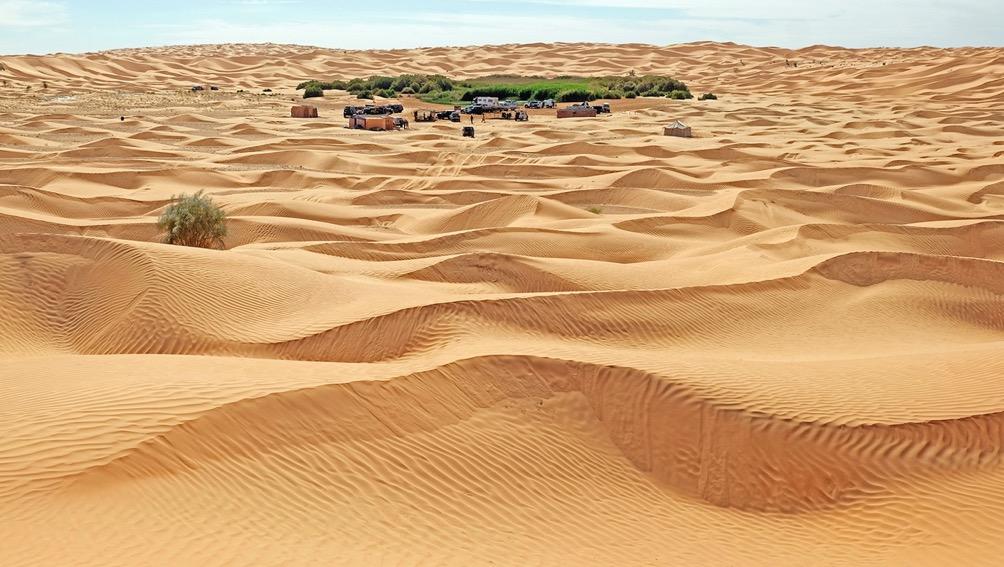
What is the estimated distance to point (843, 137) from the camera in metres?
40.2

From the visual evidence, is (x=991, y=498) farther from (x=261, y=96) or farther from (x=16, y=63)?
(x=16, y=63)

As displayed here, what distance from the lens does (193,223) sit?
1795 cm

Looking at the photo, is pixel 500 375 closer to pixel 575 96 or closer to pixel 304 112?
pixel 304 112

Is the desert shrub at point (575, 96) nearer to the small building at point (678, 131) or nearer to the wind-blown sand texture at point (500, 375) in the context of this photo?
the small building at point (678, 131)

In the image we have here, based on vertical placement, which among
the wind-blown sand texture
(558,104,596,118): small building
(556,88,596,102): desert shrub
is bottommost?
the wind-blown sand texture

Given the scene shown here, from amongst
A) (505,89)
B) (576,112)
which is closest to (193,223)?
(576,112)

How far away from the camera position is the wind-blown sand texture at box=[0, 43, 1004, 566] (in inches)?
281

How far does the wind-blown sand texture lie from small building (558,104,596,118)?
20765mm

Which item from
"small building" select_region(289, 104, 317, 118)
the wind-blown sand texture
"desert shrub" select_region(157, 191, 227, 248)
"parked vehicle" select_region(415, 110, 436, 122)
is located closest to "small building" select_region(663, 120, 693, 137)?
"parked vehicle" select_region(415, 110, 436, 122)

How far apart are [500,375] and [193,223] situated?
1042cm

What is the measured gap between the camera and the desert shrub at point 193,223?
1784 cm

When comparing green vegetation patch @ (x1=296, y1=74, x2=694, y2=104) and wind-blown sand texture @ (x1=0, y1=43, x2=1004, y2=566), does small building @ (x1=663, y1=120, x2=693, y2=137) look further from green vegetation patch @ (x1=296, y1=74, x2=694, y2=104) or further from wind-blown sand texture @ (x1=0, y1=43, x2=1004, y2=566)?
green vegetation patch @ (x1=296, y1=74, x2=694, y2=104)

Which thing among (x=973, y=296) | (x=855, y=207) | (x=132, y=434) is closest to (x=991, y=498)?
(x=132, y=434)

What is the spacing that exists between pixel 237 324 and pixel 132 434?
15.7ft
